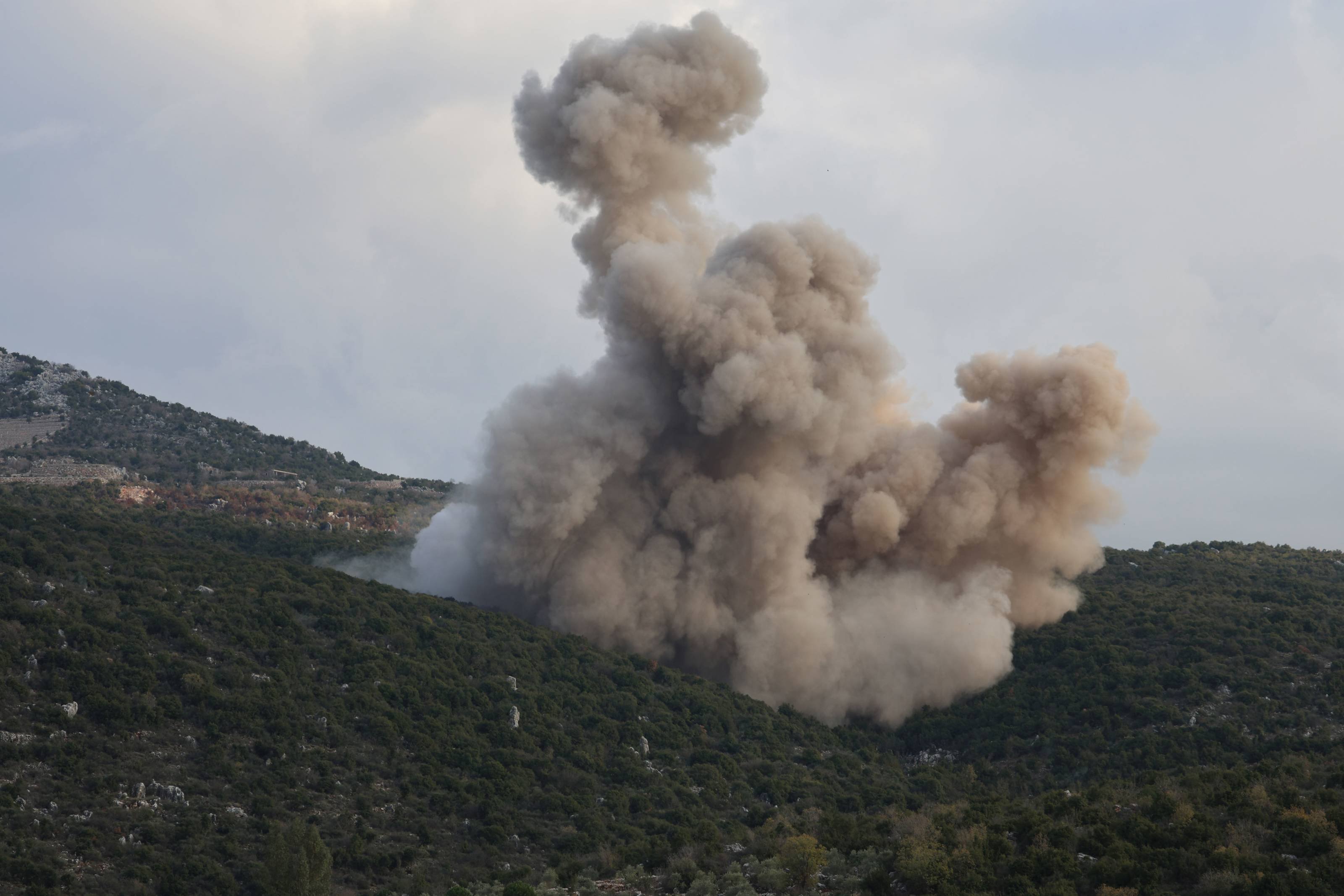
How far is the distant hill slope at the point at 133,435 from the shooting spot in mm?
59531

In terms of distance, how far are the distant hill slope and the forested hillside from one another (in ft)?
52.6

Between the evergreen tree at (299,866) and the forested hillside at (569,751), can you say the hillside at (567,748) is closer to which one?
the forested hillside at (569,751)

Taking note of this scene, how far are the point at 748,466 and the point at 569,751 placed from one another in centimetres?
1287

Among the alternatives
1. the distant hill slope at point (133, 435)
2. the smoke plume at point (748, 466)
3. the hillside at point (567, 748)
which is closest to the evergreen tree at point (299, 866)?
the hillside at point (567, 748)

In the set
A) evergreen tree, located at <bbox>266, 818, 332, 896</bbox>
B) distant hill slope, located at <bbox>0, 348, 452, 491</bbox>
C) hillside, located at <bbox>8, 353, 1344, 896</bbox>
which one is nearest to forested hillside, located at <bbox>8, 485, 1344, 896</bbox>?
hillside, located at <bbox>8, 353, 1344, 896</bbox>

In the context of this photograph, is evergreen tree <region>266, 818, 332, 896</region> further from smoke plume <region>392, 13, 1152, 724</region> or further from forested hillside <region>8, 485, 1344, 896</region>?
smoke plume <region>392, 13, 1152, 724</region>

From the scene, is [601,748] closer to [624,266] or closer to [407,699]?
[407,699]

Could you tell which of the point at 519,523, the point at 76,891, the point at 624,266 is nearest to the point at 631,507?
the point at 519,523

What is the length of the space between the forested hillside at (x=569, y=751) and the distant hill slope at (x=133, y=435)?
631 inches

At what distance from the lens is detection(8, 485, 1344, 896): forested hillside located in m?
20.8

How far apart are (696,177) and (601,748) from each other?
21.3 m

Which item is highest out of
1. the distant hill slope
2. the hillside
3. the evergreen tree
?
the distant hill slope

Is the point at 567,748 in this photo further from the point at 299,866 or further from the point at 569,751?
the point at 299,866

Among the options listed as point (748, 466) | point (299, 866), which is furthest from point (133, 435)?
point (299, 866)
